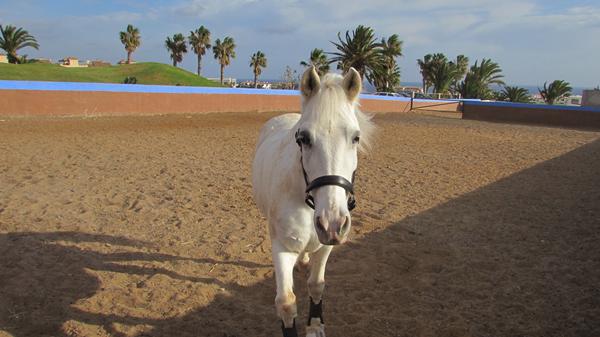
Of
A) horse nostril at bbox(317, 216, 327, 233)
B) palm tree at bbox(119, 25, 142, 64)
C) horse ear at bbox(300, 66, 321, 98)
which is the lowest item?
horse nostril at bbox(317, 216, 327, 233)

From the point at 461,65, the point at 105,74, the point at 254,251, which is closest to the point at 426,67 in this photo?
Result: the point at 461,65

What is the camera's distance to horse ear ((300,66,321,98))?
243 centimetres

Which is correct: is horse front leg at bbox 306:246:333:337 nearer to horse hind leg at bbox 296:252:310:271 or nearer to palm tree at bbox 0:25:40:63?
horse hind leg at bbox 296:252:310:271

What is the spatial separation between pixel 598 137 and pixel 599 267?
14835mm

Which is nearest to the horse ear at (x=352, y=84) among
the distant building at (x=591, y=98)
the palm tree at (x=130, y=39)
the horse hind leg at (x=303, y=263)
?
the horse hind leg at (x=303, y=263)

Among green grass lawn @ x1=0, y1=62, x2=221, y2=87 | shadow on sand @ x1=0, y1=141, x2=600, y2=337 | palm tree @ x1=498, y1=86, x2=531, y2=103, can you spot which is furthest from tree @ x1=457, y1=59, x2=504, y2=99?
shadow on sand @ x1=0, y1=141, x2=600, y2=337

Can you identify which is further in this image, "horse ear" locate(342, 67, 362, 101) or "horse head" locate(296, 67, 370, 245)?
"horse ear" locate(342, 67, 362, 101)

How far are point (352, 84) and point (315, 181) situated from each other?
0.67m

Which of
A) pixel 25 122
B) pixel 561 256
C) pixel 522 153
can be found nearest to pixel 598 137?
pixel 522 153

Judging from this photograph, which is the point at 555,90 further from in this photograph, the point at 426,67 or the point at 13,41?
the point at 13,41

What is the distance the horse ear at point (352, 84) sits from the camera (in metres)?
2.45

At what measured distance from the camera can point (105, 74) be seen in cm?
4506

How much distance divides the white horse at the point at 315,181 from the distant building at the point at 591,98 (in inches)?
1360

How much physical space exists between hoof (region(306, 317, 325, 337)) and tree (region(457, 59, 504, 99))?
49895mm
